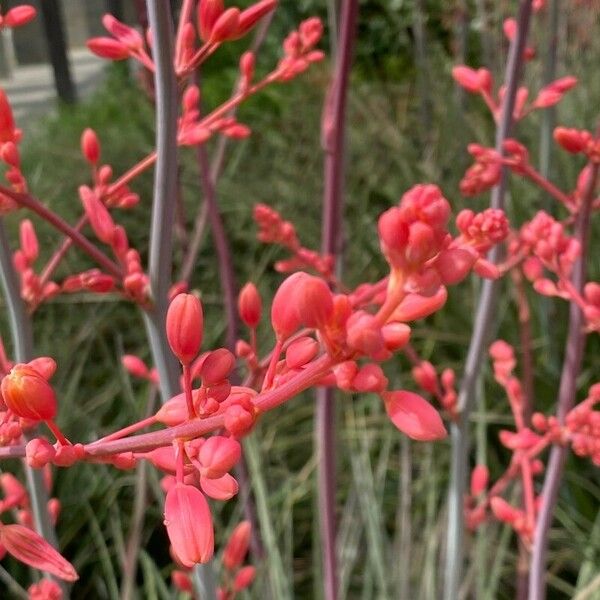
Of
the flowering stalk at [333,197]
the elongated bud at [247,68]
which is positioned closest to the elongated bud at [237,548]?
the flowering stalk at [333,197]

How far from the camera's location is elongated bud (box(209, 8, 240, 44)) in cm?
45

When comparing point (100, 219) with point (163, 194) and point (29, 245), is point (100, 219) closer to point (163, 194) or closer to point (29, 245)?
point (163, 194)

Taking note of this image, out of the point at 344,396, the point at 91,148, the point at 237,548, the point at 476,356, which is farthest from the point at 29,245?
the point at 344,396

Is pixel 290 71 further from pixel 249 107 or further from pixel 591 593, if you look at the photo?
pixel 249 107

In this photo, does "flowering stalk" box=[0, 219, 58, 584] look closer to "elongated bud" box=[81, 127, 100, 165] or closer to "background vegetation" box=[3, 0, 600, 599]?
"elongated bud" box=[81, 127, 100, 165]

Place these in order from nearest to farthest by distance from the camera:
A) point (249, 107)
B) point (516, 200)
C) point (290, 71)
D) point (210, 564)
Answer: point (210, 564) < point (290, 71) < point (516, 200) < point (249, 107)

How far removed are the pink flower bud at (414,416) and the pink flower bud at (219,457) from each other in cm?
6

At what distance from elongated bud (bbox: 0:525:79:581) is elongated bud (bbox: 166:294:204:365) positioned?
88 millimetres

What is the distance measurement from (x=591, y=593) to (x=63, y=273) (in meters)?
1.60

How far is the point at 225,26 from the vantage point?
0.45 meters

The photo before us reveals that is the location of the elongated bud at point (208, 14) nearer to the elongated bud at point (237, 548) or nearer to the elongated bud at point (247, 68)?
the elongated bud at point (247, 68)

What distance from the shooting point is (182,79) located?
0.48m

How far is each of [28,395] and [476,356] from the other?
53 cm

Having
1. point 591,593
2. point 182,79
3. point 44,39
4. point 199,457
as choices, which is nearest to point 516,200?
point 591,593
